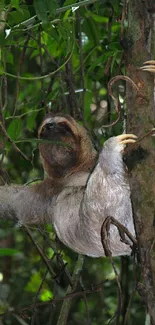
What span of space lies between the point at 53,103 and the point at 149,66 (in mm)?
2384

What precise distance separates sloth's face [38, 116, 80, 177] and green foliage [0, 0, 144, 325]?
0.15 m

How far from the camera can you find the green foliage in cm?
415

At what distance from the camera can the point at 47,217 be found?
15.8ft

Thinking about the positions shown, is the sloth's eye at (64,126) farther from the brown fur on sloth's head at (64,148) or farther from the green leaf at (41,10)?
the green leaf at (41,10)

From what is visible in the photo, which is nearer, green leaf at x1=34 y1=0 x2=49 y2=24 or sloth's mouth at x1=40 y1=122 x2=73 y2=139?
green leaf at x1=34 y1=0 x2=49 y2=24

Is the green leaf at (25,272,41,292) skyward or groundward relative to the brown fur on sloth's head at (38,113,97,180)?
groundward

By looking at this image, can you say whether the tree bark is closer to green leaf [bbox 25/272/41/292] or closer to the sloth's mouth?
the sloth's mouth

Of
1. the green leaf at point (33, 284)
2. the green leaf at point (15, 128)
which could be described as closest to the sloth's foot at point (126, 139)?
the green leaf at point (15, 128)

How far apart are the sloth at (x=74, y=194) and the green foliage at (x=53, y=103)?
0.18 metres

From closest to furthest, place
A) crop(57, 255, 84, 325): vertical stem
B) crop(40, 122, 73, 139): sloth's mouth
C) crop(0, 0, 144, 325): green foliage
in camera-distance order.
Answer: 1. crop(0, 0, 144, 325): green foliage
2. crop(40, 122, 73, 139): sloth's mouth
3. crop(57, 255, 84, 325): vertical stem

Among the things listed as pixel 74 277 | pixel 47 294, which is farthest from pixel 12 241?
pixel 74 277

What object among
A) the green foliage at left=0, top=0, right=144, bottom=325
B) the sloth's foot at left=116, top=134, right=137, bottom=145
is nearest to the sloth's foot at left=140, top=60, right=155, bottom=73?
the sloth's foot at left=116, top=134, right=137, bottom=145

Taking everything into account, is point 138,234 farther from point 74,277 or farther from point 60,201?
point 74,277

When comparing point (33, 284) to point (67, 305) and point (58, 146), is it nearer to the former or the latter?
point (67, 305)
